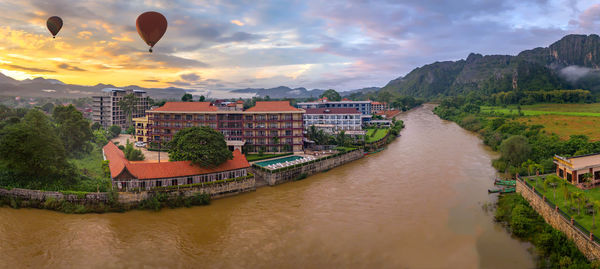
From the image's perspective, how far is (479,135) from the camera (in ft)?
208

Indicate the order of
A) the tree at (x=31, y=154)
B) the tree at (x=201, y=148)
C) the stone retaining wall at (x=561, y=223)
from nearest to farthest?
the stone retaining wall at (x=561, y=223)
the tree at (x=31, y=154)
the tree at (x=201, y=148)

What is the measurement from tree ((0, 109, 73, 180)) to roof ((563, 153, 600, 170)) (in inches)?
1571

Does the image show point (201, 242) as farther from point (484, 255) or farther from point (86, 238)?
point (484, 255)

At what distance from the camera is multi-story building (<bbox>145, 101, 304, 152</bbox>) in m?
43.1

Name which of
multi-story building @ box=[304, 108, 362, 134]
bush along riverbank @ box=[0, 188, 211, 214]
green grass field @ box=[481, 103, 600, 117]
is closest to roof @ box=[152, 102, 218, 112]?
bush along riverbank @ box=[0, 188, 211, 214]

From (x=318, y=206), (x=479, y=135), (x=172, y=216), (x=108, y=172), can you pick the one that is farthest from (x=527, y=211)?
(x=479, y=135)

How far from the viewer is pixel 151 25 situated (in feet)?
85.1

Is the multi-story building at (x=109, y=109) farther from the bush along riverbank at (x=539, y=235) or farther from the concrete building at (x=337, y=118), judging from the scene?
the bush along riverbank at (x=539, y=235)

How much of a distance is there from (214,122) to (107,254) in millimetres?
25994

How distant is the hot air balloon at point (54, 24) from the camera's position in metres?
29.5

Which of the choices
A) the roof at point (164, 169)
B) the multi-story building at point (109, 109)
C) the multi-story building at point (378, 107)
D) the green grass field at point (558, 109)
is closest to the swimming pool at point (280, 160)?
the roof at point (164, 169)

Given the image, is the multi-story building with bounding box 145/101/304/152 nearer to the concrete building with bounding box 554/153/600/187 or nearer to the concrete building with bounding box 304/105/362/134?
the concrete building with bounding box 304/105/362/134

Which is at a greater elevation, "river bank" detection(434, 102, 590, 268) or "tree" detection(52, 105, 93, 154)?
"tree" detection(52, 105, 93, 154)

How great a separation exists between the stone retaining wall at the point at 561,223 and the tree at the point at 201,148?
23.6 m
